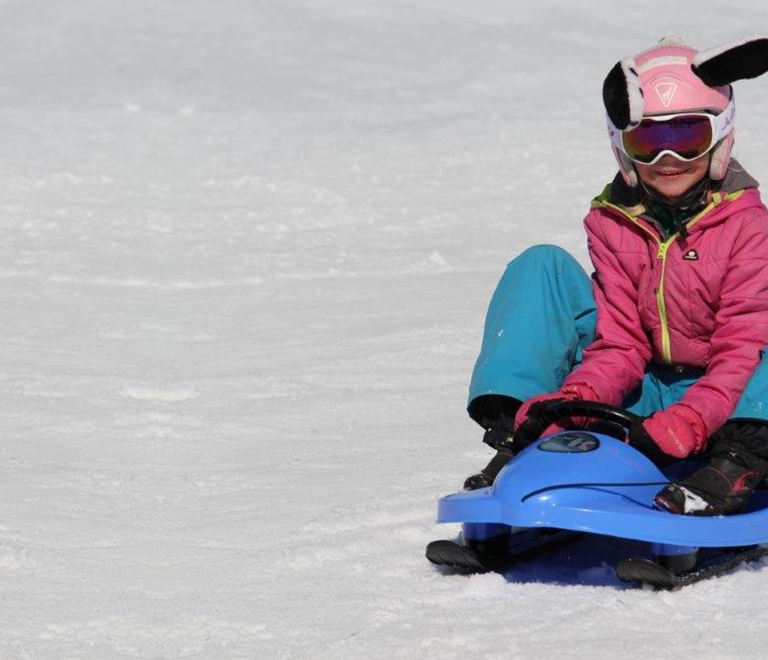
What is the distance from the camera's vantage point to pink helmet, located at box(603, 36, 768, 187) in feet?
12.9

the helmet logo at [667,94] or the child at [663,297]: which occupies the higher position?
the helmet logo at [667,94]

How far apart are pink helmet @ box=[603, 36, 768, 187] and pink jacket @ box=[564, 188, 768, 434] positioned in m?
0.14

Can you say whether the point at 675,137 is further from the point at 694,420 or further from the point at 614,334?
the point at 694,420

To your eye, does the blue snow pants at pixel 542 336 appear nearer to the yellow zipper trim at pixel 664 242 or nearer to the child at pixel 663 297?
the child at pixel 663 297

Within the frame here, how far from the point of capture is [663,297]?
13.1 ft

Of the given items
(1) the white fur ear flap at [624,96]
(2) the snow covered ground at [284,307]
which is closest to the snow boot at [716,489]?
(2) the snow covered ground at [284,307]

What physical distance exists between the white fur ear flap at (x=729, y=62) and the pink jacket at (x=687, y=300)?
29 cm

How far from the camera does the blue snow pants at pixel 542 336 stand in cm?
401

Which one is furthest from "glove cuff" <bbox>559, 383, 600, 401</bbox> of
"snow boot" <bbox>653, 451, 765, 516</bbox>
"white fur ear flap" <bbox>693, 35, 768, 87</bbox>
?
"white fur ear flap" <bbox>693, 35, 768, 87</bbox>

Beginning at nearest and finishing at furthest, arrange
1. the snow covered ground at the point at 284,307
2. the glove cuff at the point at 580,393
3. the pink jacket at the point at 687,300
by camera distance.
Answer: the snow covered ground at the point at 284,307 < the pink jacket at the point at 687,300 < the glove cuff at the point at 580,393

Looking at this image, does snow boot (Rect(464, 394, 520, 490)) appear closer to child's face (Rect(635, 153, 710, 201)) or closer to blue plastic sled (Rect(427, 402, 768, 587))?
blue plastic sled (Rect(427, 402, 768, 587))

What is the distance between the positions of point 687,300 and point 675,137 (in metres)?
0.41

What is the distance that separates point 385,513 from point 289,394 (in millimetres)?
1745

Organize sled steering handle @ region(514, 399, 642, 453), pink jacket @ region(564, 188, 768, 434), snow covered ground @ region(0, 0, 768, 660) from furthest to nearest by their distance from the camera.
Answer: pink jacket @ region(564, 188, 768, 434), sled steering handle @ region(514, 399, 642, 453), snow covered ground @ region(0, 0, 768, 660)
